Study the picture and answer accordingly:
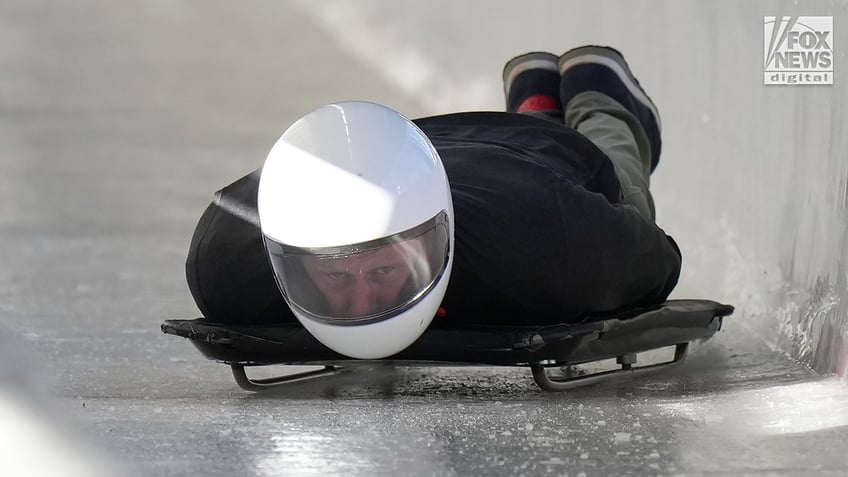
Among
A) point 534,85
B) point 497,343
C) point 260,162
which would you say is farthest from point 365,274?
point 260,162

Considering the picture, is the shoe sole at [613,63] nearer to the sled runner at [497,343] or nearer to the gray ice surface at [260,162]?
the gray ice surface at [260,162]

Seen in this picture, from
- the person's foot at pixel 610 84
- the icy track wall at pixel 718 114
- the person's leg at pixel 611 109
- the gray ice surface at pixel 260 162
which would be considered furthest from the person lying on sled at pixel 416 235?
the person's foot at pixel 610 84

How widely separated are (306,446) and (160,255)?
2.22m

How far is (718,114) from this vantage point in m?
3.21

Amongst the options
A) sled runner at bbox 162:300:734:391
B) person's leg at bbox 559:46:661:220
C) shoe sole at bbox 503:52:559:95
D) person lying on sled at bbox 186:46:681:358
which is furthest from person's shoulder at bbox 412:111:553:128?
shoe sole at bbox 503:52:559:95

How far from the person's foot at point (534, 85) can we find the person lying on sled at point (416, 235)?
27.9 inches

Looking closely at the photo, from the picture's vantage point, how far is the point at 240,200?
177 cm

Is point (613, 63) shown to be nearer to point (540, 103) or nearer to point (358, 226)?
point (540, 103)

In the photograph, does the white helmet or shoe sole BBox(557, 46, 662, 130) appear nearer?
the white helmet

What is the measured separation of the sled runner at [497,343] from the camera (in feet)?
Result: 5.28

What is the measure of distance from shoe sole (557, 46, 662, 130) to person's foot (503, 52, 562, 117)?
0.08 metres

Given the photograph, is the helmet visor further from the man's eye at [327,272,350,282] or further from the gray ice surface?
the gray ice surface

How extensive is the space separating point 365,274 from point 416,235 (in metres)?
0.09

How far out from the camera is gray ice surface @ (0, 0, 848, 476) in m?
1.34
